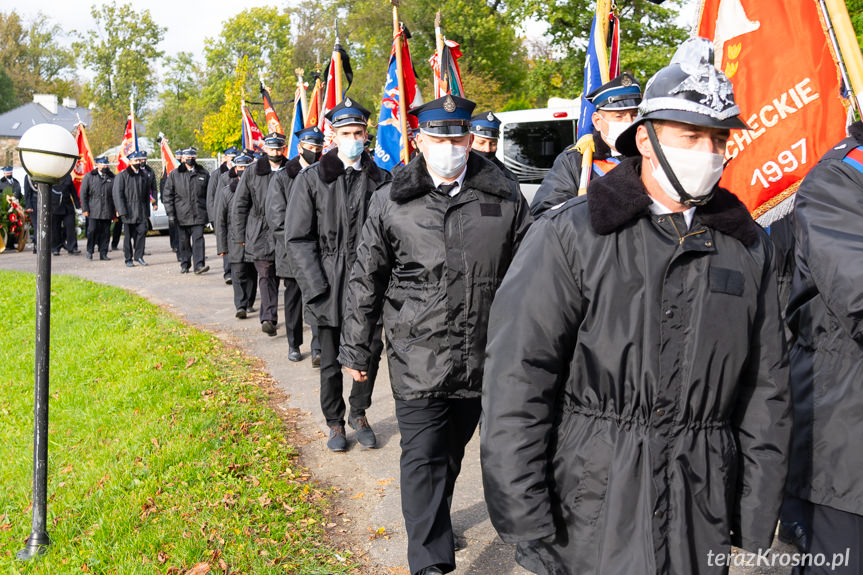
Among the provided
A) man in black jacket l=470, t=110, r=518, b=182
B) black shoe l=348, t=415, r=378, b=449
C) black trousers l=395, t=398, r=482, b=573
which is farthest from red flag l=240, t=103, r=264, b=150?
black trousers l=395, t=398, r=482, b=573

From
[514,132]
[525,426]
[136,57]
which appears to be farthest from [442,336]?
[136,57]

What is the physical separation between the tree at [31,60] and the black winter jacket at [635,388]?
85.7 metres

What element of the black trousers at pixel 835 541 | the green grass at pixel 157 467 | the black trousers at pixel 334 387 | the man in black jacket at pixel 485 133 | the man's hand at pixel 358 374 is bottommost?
the green grass at pixel 157 467

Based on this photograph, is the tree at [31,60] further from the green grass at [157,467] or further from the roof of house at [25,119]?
the green grass at [157,467]

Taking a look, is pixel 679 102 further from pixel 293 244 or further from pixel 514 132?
pixel 514 132

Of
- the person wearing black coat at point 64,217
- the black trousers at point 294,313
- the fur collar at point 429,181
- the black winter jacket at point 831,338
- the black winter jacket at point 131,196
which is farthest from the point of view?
the person wearing black coat at point 64,217

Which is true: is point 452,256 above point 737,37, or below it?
below

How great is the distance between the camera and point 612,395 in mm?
2330

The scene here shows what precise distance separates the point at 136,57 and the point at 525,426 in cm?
7863

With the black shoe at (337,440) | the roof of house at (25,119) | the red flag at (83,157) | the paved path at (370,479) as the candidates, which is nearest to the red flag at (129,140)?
the red flag at (83,157)

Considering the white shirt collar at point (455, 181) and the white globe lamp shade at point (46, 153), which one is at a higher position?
the white globe lamp shade at point (46, 153)

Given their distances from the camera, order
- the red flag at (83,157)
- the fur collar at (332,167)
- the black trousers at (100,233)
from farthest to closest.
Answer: the red flag at (83,157) < the black trousers at (100,233) < the fur collar at (332,167)

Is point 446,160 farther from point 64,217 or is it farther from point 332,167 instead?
point 64,217

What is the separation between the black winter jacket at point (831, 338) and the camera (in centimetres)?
252
